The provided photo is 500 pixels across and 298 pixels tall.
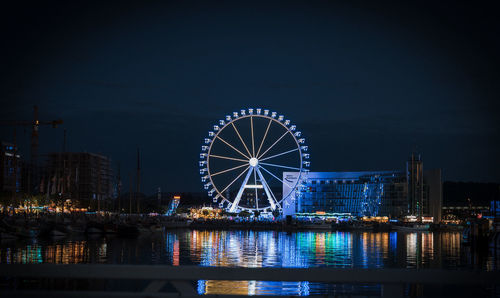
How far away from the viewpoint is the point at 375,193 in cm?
16675

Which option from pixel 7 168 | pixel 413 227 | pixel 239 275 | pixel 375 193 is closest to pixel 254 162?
pixel 413 227

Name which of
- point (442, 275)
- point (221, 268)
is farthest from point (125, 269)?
point (442, 275)

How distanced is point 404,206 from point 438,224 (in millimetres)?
10466

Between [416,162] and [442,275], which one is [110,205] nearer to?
[416,162]

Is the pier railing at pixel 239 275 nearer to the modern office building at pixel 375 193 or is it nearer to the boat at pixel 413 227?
the boat at pixel 413 227

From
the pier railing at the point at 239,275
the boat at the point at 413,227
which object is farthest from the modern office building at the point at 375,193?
the pier railing at the point at 239,275

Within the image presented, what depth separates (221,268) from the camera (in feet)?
29.6

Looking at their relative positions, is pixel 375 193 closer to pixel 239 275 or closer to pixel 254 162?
pixel 254 162

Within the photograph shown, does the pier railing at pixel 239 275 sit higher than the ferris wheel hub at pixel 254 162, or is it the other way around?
the ferris wheel hub at pixel 254 162

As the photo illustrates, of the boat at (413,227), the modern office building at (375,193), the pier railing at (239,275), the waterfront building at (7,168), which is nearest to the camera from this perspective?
the pier railing at (239,275)

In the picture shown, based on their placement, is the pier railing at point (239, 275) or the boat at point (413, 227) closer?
the pier railing at point (239, 275)

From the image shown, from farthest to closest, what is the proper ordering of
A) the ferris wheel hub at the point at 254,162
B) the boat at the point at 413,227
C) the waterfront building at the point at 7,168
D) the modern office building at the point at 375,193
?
the modern office building at the point at 375,193, the waterfront building at the point at 7,168, the boat at the point at 413,227, the ferris wheel hub at the point at 254,162

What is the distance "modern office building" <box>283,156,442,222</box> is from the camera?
162750 mm

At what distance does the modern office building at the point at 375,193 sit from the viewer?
534 ft
